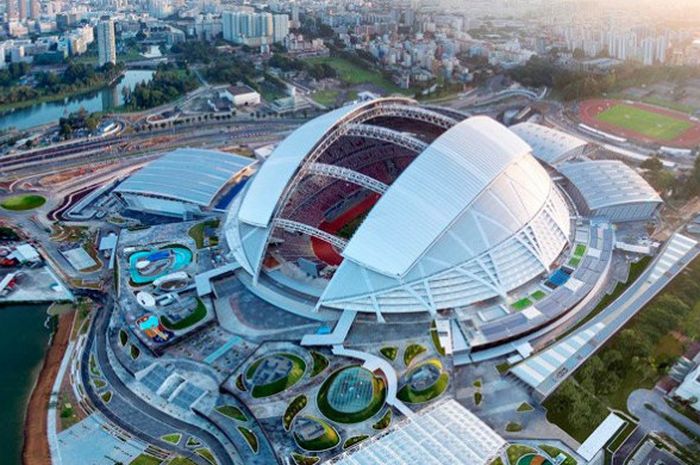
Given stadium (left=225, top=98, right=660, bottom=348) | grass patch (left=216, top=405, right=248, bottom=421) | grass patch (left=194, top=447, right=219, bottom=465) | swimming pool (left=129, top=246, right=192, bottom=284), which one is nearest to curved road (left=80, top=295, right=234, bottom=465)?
grass patch (left=194, top=447, right=219, bottom=465)

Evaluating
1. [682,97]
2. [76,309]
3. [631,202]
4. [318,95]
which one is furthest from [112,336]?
[682,97]

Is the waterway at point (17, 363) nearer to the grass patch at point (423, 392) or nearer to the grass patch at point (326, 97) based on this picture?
the grass patch at point (423, 392)

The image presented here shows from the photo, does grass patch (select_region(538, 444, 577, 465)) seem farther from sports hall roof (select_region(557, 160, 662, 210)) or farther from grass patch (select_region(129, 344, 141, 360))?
sports hall roof (select_region(557, 160, 662, 210))

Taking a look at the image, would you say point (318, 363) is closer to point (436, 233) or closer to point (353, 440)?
point (353, 440)

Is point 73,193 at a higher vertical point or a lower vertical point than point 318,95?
lower

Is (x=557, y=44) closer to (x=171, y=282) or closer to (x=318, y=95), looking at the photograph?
(x=318, y=95)

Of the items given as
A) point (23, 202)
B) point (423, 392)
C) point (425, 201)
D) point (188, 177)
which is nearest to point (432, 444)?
point (423, 392)
